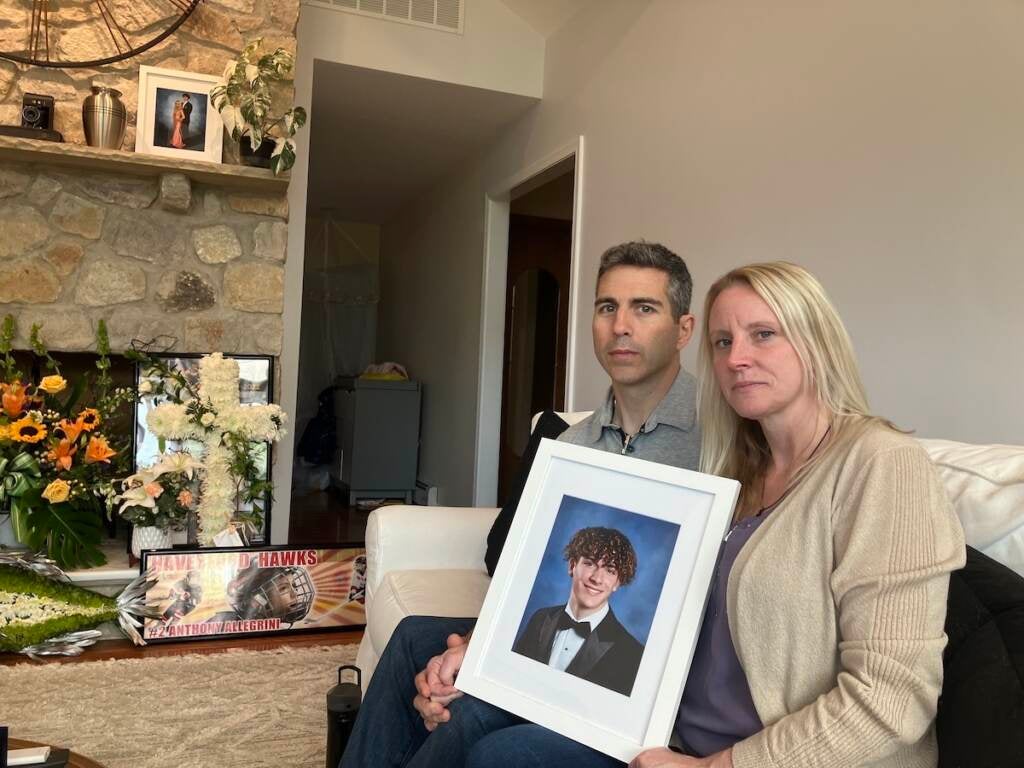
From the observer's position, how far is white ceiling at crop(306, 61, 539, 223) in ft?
13.3

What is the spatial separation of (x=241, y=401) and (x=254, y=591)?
89 centimetres

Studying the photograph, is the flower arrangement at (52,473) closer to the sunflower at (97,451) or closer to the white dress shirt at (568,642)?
the sunflower at (97,451)

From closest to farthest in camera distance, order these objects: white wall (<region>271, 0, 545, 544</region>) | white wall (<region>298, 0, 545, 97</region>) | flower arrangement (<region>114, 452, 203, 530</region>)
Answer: flower arrangement (<region>114, 452, 203, 530</region>) < white wall (<region>271, 0, 545, 544</region>) < white wall (<region>298, 0, 545, 97</region>)

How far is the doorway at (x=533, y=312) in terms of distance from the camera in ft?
16.6

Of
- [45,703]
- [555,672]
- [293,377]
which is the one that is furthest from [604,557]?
[293,377]

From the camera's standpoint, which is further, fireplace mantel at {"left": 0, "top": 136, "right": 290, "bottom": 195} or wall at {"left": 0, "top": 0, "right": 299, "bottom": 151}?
wall at {"left": 0, "top": 0, "right": 299, "bottom": 151}

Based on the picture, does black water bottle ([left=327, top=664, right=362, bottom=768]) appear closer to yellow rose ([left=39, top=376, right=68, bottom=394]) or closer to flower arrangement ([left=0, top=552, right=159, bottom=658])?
flower arrangement ([left=0, top=552, right=159, bottom=658])

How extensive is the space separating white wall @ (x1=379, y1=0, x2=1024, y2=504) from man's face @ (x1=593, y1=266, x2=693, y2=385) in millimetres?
712

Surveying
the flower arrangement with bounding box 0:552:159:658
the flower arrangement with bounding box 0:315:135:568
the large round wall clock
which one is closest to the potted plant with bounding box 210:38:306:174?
the large round wall clock

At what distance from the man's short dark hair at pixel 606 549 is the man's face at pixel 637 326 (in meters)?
0.50

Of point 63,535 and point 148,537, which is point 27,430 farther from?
point 148,537

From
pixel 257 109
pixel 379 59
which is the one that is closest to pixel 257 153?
pixel 257 109

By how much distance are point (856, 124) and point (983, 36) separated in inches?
15.0

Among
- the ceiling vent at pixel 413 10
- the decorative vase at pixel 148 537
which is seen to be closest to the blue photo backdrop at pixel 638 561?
the decorative vase at pixel 148 537
